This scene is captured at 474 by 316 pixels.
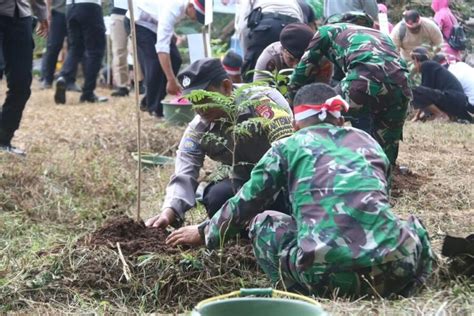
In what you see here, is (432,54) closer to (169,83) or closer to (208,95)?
(169,83)

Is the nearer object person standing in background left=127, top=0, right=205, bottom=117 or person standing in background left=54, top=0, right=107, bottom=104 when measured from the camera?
person standing in background left=127, top=0, right=205, bottom=117

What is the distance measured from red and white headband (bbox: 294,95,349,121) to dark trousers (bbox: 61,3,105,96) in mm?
7863

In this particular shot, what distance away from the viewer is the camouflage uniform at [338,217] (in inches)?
134

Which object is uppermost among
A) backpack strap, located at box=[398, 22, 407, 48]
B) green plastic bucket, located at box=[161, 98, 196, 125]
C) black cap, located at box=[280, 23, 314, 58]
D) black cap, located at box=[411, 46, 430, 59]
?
black cap, located at box=[280, 23, 314, 58]

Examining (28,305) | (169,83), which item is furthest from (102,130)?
(28,305)

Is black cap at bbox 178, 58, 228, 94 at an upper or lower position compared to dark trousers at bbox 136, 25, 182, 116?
upper

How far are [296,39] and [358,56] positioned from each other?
2.77 ft

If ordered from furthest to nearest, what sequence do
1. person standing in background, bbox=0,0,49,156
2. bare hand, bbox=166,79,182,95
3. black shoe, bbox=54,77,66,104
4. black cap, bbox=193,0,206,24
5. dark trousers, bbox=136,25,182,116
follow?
black shoe, bbox=54,77,66,104 → dark trousers, bbox=136,25,182,116 → bare hand, bbox=166,79,182,95 → black cap, bbox=193,0,206,24 → person standing in background, bbox=0,0,49,156

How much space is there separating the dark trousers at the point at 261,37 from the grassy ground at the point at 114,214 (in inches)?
42.6

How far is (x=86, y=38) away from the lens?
37.0 ft

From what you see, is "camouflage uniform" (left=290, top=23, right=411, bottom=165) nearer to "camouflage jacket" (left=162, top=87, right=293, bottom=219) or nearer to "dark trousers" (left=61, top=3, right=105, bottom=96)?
"camouflage jacket" (left=162, top=87, right=293, bottom=219)

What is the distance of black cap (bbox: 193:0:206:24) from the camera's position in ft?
29.0

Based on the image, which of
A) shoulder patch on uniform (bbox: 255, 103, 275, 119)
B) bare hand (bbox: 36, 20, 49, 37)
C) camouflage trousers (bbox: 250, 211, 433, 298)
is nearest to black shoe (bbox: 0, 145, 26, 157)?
bare hand (bbox: 36, 20, 49, 37)

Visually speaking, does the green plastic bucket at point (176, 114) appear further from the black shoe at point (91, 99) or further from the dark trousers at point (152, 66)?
the black shoe at point (91, 99)
